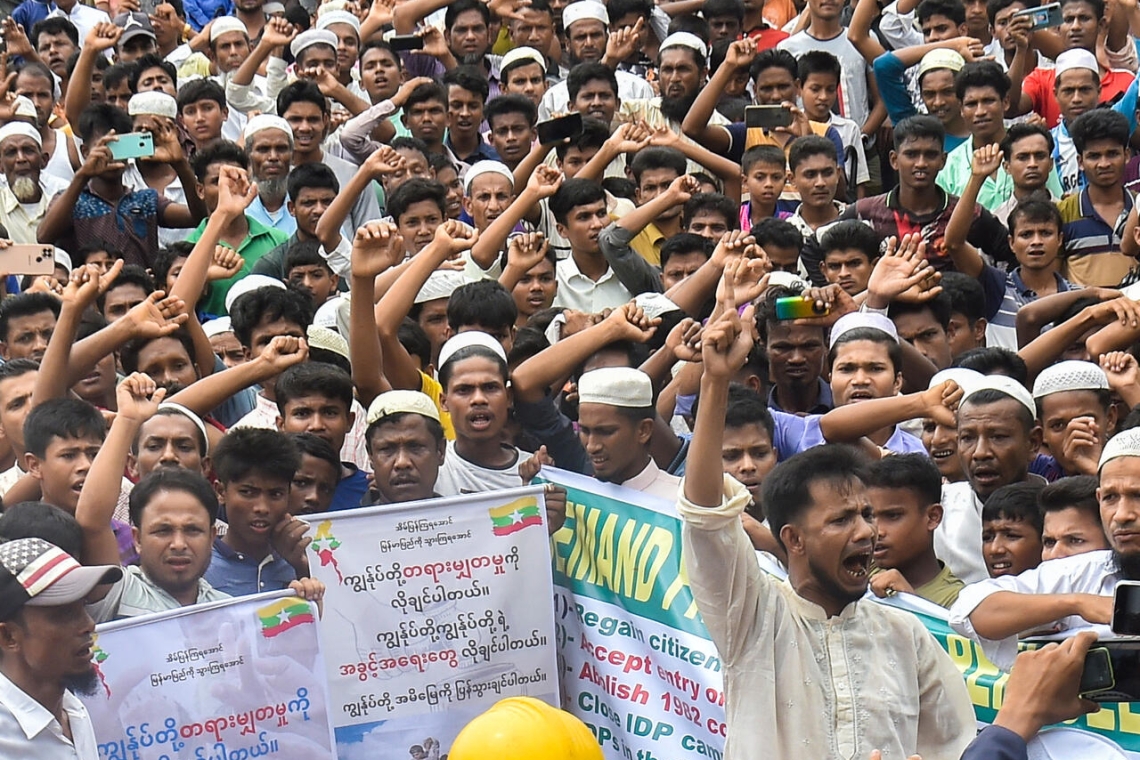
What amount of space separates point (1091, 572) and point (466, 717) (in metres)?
1.88

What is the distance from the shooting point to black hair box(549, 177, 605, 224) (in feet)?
29.1

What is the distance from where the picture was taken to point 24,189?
1012 centimetres

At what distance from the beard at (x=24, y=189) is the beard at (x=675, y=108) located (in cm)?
355

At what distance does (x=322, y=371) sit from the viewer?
677 cm

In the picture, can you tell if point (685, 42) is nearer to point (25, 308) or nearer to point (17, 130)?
point (17, 130)

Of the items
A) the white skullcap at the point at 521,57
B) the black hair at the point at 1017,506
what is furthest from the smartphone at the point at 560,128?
the black hair at the point at 1017,506

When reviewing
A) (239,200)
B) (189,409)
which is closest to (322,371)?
(189,409)

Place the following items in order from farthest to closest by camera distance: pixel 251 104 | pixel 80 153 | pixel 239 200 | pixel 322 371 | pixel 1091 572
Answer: pixel 251 104 < pixel 80 153 < pixel 239 200 < pixel 322 371 < pixel 1091 572

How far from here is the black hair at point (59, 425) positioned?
6.07m

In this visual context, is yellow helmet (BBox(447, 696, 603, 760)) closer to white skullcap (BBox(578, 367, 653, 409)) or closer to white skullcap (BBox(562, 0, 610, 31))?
white skullcap (BBox(578, 367, 653, 409))

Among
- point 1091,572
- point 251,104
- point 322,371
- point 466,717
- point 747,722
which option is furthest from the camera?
point 251,104

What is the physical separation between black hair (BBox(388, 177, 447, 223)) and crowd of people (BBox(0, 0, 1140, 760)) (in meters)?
0.02

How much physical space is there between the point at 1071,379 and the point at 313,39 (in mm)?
6142

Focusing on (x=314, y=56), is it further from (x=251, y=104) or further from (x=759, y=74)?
(x=759, y=74)
